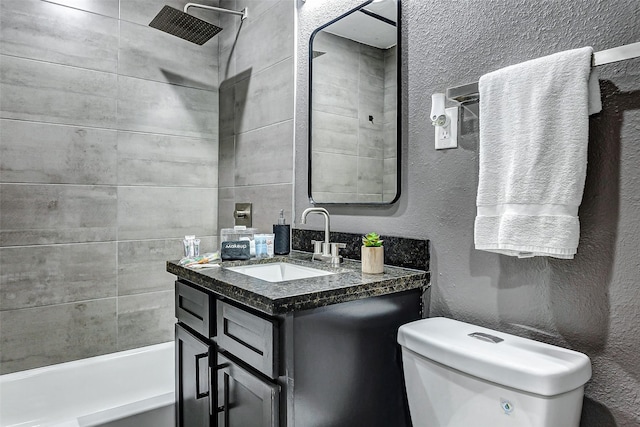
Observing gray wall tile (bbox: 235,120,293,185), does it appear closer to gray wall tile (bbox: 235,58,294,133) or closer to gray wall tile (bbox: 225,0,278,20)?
gray wall tile (bbox: 235,58,294,133)

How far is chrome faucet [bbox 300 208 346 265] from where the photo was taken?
5.10 feet

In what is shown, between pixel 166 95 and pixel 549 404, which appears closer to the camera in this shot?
pixel 549 404

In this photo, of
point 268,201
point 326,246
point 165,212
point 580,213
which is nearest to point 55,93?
point 165,212

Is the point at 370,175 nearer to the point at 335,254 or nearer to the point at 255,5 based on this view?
the point at 335,254

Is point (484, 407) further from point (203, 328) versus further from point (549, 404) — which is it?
point (203, 328)

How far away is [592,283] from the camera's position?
1.01 meters

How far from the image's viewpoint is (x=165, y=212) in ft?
7.93

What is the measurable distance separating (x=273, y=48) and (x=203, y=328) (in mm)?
1454

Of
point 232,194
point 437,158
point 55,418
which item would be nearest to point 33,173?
point 232,194

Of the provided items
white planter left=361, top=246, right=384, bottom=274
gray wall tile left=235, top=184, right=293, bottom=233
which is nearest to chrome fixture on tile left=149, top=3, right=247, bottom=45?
gray wall tile left=235, top=184, right=293, bottom=233

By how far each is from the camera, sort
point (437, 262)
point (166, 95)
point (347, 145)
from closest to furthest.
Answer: point (437, 262) < point (347, 145) < point (166, 95)

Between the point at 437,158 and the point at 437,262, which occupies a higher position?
the point at 437,158

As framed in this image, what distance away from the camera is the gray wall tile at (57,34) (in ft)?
6.45

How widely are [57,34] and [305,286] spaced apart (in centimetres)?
191
